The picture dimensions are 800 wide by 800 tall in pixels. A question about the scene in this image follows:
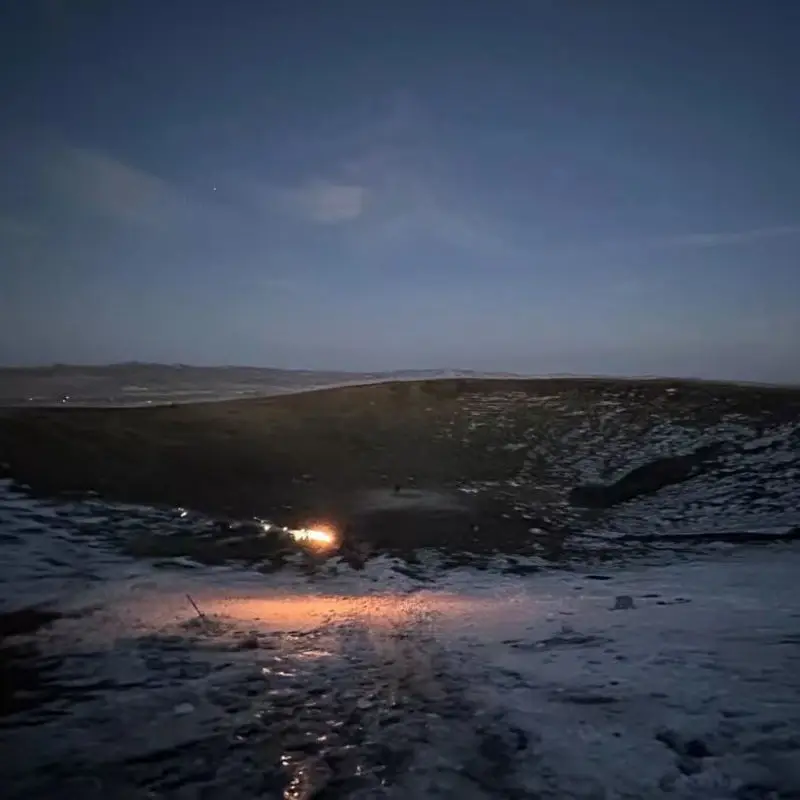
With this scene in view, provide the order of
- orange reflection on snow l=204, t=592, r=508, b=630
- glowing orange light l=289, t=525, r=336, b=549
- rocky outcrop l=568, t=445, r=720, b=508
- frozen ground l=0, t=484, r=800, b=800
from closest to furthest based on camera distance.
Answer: frozen ground l=0, t=484, r=800, b=800 < orange reflection on snow l=204, t=592, r=508, b=630 < glowing orange light l=289, t=525, r=336, b=549 < rocky outcrop l=568, t=445, r=720, b=508

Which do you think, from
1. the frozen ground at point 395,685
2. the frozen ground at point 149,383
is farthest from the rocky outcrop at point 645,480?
the frozen ground at point 149,383

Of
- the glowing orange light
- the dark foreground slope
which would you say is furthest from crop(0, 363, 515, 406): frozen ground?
the glowing orange light

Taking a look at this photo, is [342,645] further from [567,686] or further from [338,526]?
[338,526]

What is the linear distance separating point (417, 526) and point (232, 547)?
1998mm

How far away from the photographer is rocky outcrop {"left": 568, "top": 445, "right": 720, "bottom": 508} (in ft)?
28.6

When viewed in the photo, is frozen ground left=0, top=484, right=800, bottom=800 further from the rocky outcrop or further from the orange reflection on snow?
the rocky outcrop

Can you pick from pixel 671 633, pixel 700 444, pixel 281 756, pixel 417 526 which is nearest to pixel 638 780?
pixel 281 756

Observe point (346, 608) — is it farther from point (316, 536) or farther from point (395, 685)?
point (316, 536)

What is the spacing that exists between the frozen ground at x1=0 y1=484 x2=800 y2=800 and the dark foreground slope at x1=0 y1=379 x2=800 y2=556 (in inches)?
84.5

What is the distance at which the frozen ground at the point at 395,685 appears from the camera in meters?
2.63

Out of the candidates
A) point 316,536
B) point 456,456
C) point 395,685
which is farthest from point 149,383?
point 395,685

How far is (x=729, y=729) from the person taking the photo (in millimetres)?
3002

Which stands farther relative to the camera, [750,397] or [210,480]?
[750,397]

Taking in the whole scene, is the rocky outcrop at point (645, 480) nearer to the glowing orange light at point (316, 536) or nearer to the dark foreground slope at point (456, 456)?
the dark foreground slope at point (456, 456)
